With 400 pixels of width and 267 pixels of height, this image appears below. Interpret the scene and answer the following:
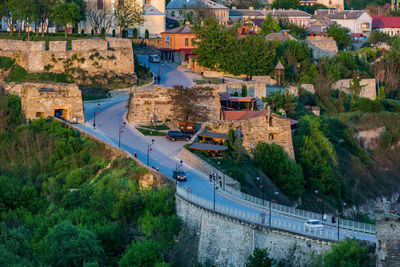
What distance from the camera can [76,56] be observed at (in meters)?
62.5

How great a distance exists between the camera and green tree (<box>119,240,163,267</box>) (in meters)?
33.9

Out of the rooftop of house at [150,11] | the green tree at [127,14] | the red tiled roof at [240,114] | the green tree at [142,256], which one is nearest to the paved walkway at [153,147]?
the green tree at [142,256]

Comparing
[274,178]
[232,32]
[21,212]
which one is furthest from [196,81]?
[21,212]

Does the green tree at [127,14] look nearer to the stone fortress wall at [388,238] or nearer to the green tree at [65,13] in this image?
the green tree at [65,13]

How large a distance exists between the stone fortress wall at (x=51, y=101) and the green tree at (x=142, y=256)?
18395mm

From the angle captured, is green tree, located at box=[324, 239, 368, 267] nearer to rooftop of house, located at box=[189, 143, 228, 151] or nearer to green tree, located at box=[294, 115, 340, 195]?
rooftop of house, located at box=[189, 143, 228, 151]

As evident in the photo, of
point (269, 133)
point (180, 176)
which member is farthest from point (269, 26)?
point (180, 176)

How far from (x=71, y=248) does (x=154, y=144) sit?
1338 centimetres

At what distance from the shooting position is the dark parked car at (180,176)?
39975 mm

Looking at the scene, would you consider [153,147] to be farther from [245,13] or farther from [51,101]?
[245,13]

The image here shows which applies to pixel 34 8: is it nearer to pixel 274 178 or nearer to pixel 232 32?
pixel 232 32

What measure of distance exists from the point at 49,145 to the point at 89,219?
10.0 meters

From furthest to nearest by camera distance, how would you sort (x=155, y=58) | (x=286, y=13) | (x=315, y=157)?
(x=286, y=13) < (x=155, y=58) < (x=315, y=157)

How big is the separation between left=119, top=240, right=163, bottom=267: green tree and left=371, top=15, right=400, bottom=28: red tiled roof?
77.3 m
